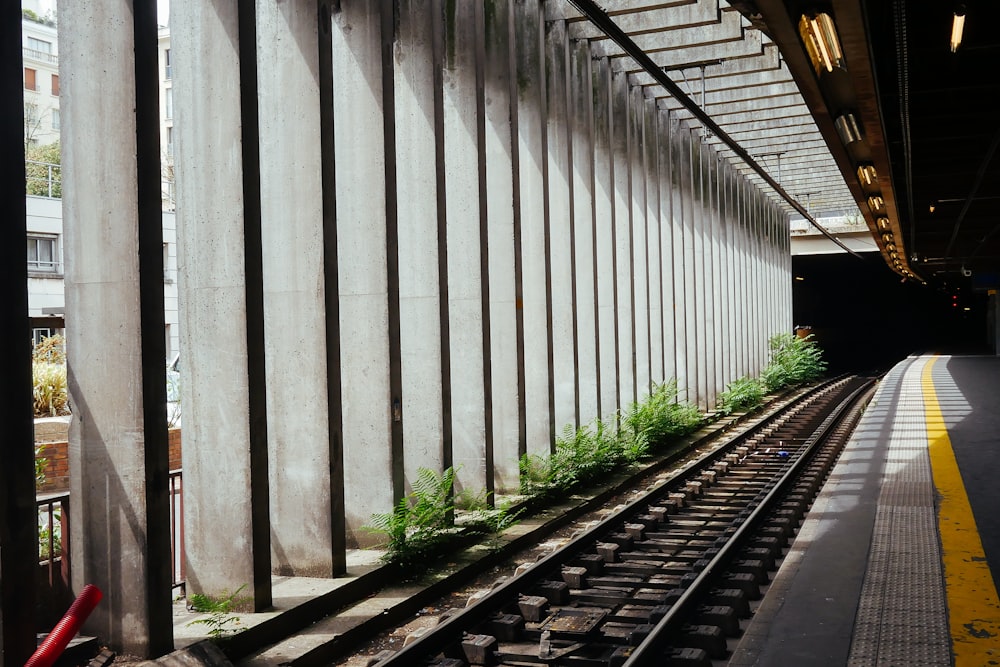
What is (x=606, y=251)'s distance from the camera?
1505 cm

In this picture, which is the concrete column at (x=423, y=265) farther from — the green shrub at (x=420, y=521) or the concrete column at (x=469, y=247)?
the concrete column at (x=469, y=247)

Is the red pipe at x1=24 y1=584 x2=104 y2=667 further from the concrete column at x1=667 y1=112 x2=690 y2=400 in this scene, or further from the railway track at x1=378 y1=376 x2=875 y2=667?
A: the concrete column at x1=667 y1=112 x2=690 y2=400

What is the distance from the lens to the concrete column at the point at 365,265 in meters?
Answer: 7.79

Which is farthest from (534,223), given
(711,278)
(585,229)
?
(711,278)

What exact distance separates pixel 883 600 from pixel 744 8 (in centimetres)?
456

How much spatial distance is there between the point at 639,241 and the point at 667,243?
77.5 inches

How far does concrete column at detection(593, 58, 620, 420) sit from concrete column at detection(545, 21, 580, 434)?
5.75 feet

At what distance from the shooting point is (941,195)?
1902cm

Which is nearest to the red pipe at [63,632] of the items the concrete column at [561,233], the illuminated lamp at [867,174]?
the concrete column at [561,233]

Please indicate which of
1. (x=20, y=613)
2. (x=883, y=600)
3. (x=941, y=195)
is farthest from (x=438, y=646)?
(x=941, y=195)

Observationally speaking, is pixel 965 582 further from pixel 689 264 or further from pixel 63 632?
pixel 689 264

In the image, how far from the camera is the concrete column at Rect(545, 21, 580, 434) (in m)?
12.5

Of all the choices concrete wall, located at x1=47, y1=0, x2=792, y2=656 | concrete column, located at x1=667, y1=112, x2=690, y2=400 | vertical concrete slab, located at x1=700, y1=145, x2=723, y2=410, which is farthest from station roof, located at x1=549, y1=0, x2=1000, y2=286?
concrete wall, located at x1=47, y1=0, x2=792, y2=656

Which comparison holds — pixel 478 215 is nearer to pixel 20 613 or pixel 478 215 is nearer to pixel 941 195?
pixel 20 613
